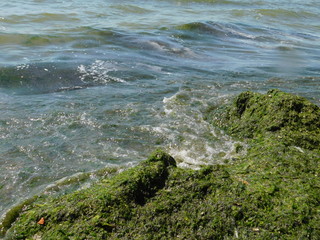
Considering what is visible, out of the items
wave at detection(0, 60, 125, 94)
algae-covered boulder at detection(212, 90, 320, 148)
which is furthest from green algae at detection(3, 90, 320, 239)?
wave at detection(0, 60, 125, 94)

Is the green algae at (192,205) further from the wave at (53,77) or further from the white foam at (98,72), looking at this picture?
the white foam at (98,72)

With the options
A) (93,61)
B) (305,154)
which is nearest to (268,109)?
(305,154)

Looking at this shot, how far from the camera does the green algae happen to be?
3.05 meters

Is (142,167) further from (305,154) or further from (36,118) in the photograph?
(36,118)

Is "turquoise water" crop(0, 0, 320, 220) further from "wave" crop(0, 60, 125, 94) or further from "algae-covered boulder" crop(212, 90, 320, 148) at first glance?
"algae-covered boulder" crop(212, 90, 320, 148)

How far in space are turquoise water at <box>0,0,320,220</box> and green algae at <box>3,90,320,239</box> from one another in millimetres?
→ 983

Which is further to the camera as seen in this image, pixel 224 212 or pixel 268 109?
pixel 268 109

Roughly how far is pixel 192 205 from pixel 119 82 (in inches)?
228

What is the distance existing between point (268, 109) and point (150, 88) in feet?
10.9

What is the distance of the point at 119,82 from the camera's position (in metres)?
8.69

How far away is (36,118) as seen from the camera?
20.6 feet

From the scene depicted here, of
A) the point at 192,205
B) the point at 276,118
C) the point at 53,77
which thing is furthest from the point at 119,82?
the point at 192,205

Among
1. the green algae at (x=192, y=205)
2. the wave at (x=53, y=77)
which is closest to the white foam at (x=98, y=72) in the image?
the wave at (x=53, y=77)

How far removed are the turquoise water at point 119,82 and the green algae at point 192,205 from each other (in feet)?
3.22
